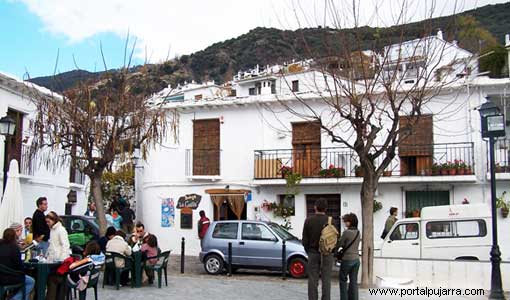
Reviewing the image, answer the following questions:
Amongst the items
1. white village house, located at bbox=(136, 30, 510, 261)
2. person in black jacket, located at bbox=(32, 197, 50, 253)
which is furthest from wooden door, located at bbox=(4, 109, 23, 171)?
person in black jacket, located at bbox=(32, 197, 50, 253)

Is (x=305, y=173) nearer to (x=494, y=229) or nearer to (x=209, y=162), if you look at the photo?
(x=209, y=162)

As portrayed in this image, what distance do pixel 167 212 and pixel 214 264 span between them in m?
6.74

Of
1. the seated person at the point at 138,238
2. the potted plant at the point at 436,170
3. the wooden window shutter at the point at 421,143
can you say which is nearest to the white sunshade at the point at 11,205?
the seated person at the point at 138,238

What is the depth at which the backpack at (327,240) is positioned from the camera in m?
8.56

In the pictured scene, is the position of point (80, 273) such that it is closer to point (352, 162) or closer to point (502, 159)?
point (352, 162)

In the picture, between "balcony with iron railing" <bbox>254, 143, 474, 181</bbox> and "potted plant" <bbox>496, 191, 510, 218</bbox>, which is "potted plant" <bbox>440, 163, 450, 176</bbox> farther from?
"potted plant" <bbox>496, 191, 510, 218</bbox>

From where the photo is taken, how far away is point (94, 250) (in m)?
9.36

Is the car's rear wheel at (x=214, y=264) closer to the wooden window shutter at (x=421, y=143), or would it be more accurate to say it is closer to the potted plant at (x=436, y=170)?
the wooden window shutter at (x=421, y=143)

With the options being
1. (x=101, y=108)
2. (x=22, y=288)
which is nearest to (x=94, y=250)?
(x=22, y=288)

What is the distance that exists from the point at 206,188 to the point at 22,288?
41.9 feet


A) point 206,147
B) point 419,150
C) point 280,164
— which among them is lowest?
point 280,164

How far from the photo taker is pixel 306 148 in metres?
19.6

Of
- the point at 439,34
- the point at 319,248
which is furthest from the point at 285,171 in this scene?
the point at 319,248

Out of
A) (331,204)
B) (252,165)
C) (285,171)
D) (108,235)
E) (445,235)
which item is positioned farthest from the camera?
(252,165)
